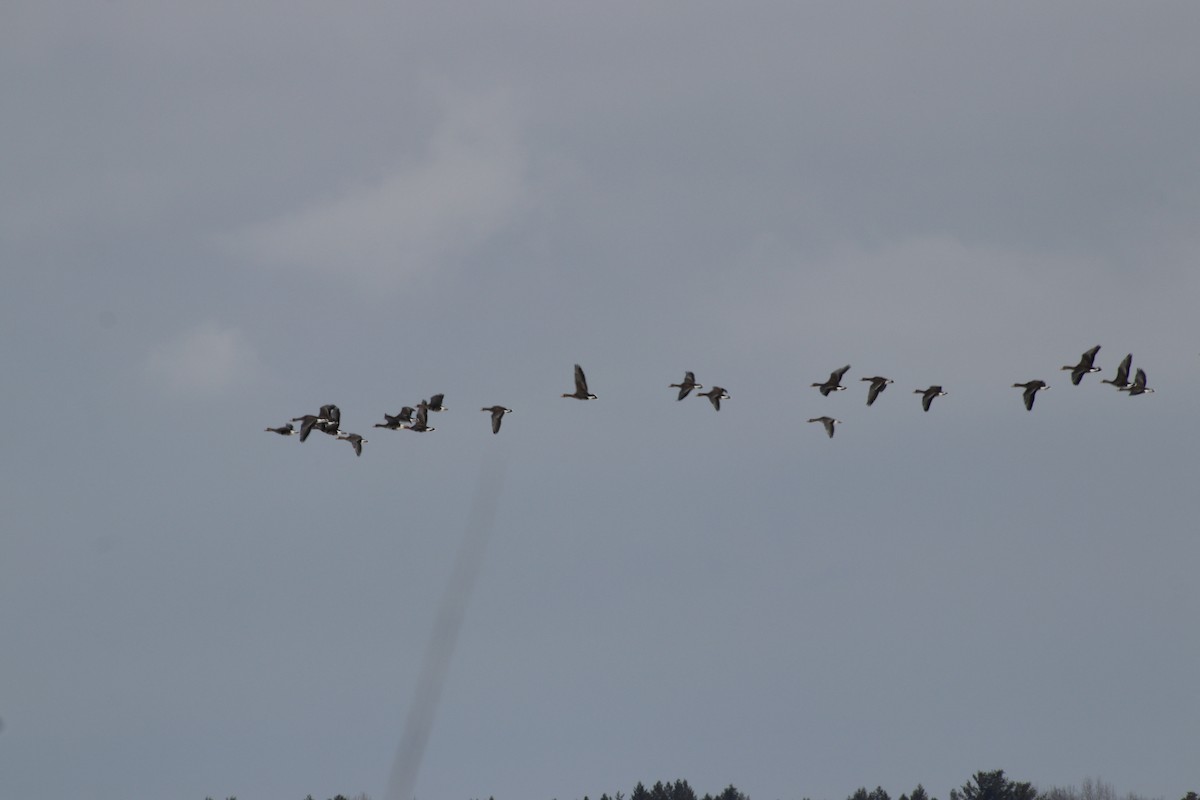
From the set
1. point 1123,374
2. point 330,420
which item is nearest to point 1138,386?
point 1123,374

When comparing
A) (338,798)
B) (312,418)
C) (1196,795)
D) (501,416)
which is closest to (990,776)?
(1196,795)

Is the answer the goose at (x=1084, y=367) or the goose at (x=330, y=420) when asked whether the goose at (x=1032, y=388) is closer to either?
the goose at (x=1084, y=367)

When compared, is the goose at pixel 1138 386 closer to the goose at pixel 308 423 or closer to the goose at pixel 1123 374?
the goose at pixel 1123 374

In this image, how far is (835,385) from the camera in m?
101

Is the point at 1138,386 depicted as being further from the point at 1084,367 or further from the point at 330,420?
the point at 330,420

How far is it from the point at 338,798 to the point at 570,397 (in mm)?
97595

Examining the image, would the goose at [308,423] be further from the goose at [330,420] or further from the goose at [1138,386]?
the goose at [1138,386]

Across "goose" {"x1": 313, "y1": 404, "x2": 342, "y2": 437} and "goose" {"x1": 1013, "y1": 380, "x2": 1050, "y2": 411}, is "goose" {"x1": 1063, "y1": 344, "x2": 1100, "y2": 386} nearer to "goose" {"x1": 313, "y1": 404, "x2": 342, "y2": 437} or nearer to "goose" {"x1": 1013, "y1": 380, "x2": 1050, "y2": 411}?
"goose" {"x1": 1013, "y1": 380, "x2": 1050, "y2": 411}

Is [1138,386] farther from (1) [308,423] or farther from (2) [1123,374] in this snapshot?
(1) [308,423]

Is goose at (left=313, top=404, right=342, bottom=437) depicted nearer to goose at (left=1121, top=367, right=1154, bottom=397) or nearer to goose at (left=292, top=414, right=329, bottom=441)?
goose at (left=292, top=414, right=329, bottom=441)

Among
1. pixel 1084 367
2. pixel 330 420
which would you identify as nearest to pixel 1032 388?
pixel 1084 367

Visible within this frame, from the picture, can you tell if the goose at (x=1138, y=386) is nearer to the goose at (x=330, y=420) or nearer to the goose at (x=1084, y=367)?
the goose at (x=1084, y=367)

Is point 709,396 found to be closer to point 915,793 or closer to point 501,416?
point 501,416

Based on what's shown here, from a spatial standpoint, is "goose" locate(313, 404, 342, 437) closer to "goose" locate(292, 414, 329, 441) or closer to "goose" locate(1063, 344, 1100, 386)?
"goose" locate(292, 414, 329, 441)
